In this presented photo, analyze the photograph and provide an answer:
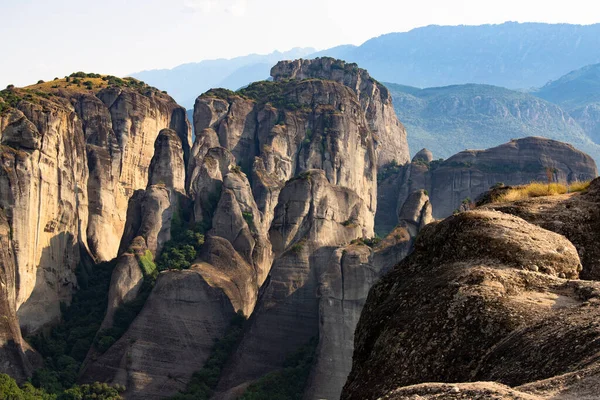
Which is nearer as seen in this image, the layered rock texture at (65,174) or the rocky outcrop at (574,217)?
the rocky outcrop at (574,217)

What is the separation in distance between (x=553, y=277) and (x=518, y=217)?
174 cm

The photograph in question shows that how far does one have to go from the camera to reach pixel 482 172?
96.2 metres

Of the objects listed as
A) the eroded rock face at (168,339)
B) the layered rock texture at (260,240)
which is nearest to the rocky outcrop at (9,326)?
the eroded rock face at (168,339)

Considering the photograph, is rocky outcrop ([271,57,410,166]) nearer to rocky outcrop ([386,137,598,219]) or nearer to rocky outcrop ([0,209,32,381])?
rocky outcrop ([386,137,598,219])

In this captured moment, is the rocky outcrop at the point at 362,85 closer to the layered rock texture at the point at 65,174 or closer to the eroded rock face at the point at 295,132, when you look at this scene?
the eroded rock face at the point at 295,132

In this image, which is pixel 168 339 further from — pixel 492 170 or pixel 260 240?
pixel 492 170

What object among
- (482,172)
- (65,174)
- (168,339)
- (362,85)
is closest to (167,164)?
(65,174)

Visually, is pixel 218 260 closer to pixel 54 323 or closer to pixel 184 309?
pixel 184 309

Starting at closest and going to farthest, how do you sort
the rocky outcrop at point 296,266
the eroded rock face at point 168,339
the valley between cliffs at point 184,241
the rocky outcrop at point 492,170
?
the eroded rock face at point 168,339
the valley between cliffs at point 184,241
the rocky outcrop at point 296,266
the rocky outcrop at point 492,170

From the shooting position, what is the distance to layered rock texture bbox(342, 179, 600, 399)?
27.0ft

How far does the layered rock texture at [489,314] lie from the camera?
823cm

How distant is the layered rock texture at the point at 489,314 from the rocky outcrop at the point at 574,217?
2 centimetres

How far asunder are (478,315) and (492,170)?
88.2m

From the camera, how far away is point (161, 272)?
6000 centimetres
